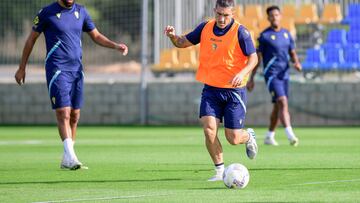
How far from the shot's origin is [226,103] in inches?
483

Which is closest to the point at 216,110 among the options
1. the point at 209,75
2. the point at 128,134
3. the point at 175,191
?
the point at 209,75

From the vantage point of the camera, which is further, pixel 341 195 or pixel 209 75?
pixel 209 75

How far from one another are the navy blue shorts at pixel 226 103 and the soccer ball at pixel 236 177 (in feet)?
4.37

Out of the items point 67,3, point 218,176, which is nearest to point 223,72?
point 218,176

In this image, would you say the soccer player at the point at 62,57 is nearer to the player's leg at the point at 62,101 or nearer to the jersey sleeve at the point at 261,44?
the player's leg at the point at 62,101

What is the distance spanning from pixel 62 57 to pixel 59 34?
34 centimetres

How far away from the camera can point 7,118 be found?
2930 centimetres

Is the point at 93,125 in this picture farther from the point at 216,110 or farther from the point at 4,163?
the point at 216,110

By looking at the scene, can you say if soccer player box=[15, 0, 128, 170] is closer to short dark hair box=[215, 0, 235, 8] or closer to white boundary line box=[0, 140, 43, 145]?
short dark hair box=[215, 0, 235, 8]

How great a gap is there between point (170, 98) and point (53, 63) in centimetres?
1490

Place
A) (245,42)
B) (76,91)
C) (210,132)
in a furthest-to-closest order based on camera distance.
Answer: (76,91) < (245,42) < (210,132)

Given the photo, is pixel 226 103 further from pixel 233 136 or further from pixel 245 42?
pixel 245 42

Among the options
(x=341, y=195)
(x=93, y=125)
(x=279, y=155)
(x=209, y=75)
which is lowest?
(x=93, y=125)

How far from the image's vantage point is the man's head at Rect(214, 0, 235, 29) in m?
11.9
